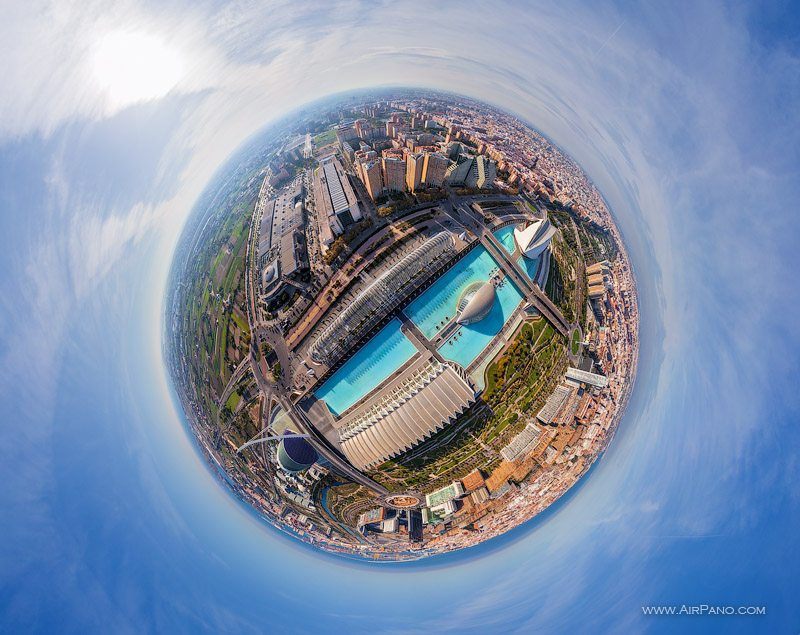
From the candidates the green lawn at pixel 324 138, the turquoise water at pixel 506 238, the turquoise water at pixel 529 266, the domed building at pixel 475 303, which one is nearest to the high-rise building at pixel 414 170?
the green lawn at pixel 324 138

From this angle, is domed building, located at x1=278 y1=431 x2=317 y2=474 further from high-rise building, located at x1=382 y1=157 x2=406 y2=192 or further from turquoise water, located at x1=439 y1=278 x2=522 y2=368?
high-rise building, located at x1=382 y1=157 x2=406 y2=192

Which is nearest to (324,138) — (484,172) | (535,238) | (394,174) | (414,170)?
(394,174)

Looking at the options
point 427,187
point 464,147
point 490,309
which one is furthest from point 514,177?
point 490,309

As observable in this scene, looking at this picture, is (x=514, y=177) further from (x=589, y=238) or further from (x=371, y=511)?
A: (x=371, y=511)

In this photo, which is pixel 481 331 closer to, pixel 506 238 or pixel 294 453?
pixel 506 238

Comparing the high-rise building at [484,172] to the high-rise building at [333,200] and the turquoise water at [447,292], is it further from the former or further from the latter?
the high-rise building at [333,200]
